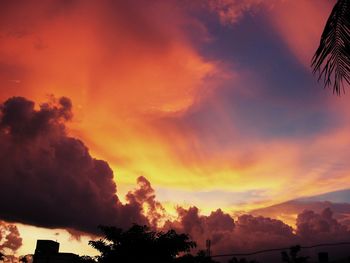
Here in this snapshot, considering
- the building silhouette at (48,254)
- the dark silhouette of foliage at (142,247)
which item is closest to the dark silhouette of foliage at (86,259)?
the dark silhouette of foliage at (142,247)

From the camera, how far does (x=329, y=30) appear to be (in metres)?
5.27

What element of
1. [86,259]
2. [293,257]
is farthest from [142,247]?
[293,257]

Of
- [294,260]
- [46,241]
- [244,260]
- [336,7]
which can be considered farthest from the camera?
[244,260]

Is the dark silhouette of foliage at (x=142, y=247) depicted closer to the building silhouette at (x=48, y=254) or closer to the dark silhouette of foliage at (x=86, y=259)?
the dark silhouette of foliage at (x=86, y=259)

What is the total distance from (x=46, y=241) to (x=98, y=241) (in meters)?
52.5

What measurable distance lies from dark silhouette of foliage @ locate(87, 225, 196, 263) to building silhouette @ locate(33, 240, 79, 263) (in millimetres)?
49131

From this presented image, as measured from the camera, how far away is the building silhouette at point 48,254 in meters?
74.0

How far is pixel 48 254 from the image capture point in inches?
2953

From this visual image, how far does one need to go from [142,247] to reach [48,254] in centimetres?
5367

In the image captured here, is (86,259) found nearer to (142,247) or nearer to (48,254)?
(142,247)

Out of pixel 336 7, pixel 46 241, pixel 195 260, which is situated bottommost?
pixel 195 260

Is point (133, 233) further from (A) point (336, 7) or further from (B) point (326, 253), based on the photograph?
(B) point (326, 253)

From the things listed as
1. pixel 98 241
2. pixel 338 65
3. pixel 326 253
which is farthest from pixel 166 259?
pixel 326 253

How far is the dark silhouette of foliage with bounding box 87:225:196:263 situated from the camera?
91.1ft
